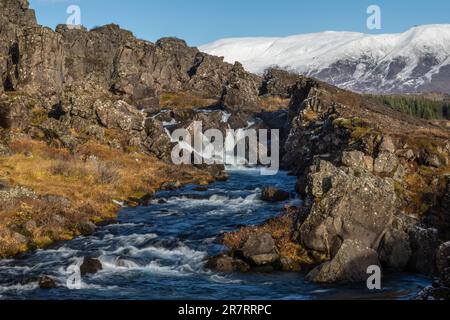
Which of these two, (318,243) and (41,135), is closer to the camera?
(318,243)

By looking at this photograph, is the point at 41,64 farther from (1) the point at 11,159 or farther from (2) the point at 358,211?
(2) the point at 358,211

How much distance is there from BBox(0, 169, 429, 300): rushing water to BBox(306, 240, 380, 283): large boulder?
921mm

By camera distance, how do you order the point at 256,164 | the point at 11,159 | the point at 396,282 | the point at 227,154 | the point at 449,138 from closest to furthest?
the point at 396,282 → the point at 449,138 → the point at 11,159 → the point at 256,164 → the point at 227,154

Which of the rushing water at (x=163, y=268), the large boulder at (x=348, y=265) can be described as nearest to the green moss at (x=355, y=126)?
the rushing water at (x=163, y=268)

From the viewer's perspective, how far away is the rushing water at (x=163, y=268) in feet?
86.6

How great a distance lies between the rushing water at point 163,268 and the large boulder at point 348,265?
92cm

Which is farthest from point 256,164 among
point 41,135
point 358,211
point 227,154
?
point 358,211

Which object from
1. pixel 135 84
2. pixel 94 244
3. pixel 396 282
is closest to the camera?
pixel 396 282

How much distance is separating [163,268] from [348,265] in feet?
37.6

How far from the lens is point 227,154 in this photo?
A: 90312 mm

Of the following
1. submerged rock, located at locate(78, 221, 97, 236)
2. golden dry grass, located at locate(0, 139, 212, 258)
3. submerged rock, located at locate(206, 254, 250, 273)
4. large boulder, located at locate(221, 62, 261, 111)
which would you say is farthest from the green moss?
large boulder, located at locate(221, 62, 261, 111)

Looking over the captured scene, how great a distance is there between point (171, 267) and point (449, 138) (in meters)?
34.6

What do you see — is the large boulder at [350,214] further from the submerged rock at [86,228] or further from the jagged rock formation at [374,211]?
the submerged rock at [86,228]

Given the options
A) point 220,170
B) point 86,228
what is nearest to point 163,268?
point 86,228
